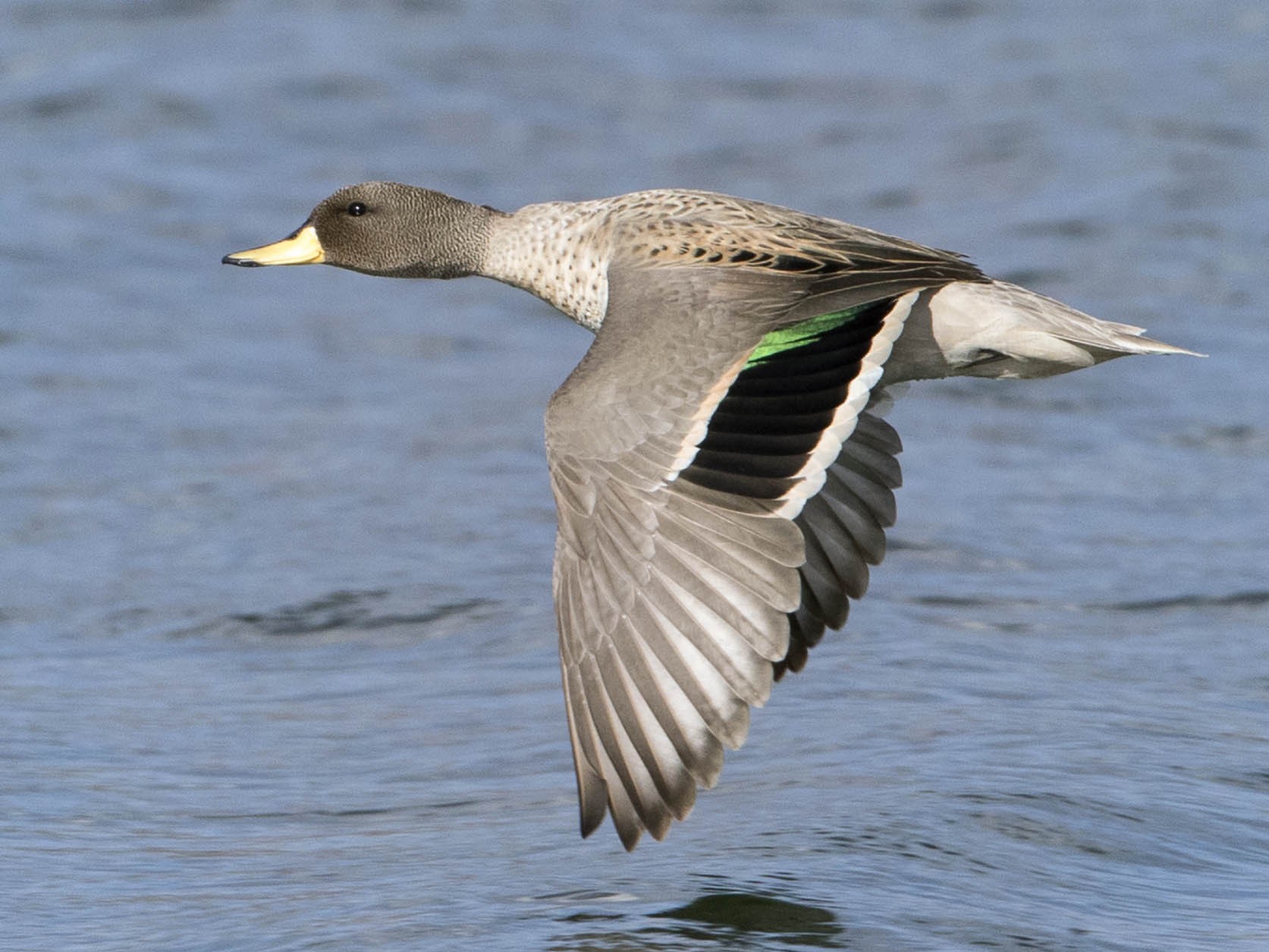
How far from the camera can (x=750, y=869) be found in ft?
17.3

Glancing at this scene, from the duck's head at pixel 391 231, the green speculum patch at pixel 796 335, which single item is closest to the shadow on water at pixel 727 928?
the green speculum patch at pixel 796 335

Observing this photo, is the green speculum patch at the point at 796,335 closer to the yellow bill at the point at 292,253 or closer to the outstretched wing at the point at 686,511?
the outstretched wing at the point at 686,511

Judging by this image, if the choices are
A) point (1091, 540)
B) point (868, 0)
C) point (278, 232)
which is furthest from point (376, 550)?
point (868, 0)

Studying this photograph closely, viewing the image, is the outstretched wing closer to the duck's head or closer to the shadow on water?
the shadow on water

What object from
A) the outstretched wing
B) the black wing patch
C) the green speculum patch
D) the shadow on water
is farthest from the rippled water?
the green speculum patch

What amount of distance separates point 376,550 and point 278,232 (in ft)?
13.6

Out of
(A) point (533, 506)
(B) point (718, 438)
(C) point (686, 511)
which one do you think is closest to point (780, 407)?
(B) point (718, 438)

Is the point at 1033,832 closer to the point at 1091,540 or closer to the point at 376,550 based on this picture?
the point at 1091,540

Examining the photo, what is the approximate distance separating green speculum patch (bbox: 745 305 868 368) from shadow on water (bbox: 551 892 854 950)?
4.23 ft

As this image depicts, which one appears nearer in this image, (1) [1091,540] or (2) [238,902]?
(2) [238,902]

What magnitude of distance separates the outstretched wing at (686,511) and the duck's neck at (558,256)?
830mm

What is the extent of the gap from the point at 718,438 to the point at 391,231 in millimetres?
2338

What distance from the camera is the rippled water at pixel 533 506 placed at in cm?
530

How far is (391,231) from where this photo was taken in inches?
271
